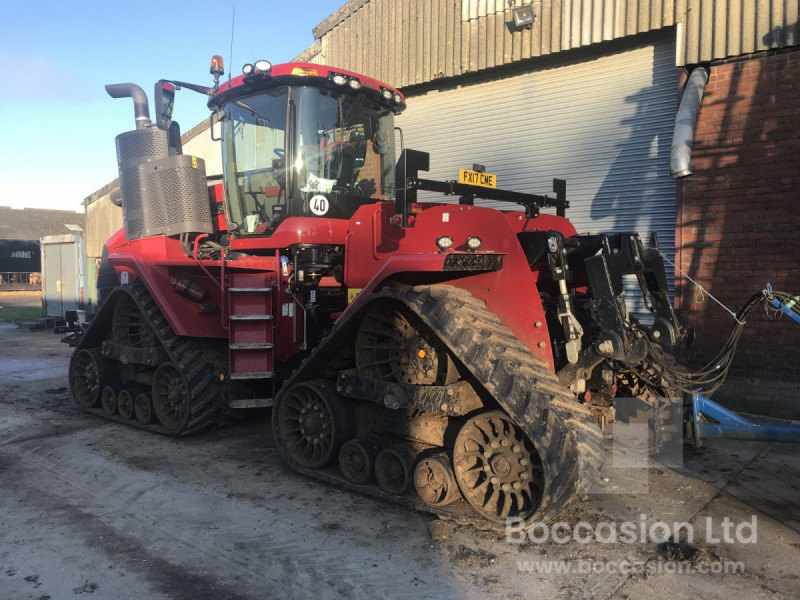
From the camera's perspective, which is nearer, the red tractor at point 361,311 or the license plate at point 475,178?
the red tractor at point 361,311

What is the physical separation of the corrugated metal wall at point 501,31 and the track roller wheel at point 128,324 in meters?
6.24

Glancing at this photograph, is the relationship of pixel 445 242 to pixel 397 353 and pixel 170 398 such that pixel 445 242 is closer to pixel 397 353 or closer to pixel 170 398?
pixel 397 353

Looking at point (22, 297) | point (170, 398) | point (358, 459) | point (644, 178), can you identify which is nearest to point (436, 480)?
point (358, 459)

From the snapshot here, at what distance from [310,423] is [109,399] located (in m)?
3.36

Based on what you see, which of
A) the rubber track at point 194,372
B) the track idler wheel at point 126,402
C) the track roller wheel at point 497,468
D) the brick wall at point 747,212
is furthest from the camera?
the brick wall at point 747,212

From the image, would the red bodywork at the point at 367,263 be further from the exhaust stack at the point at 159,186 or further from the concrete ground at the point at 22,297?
the concrete ground at the point at 22,297

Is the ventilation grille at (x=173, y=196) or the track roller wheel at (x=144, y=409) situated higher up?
the ventilation grille at (x=173, y=196)

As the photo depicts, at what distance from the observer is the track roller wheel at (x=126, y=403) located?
6761 mm

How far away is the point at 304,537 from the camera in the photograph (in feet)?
12.9

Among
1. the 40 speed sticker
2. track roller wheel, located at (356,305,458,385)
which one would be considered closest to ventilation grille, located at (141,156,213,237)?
the 40 speed sticker

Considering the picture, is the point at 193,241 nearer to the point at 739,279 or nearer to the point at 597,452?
the point at 597,452

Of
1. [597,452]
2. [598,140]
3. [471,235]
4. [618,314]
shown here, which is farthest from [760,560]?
[598,140]

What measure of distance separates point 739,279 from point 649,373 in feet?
11.1
